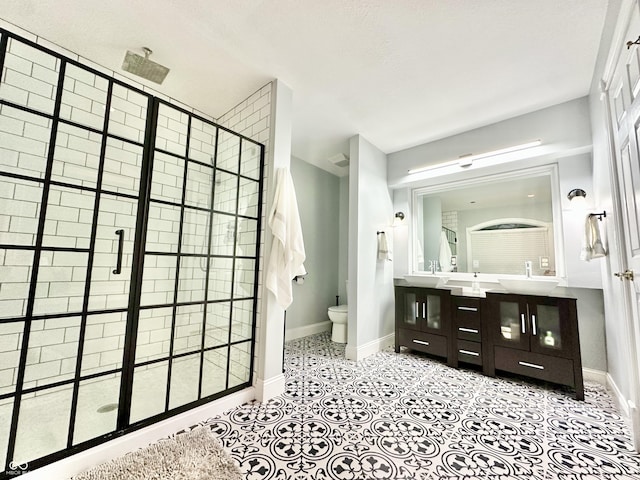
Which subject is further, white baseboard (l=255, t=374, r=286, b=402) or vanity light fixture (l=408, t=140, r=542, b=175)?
vanity light fixture (l=408, t=140, r=542, b=175)

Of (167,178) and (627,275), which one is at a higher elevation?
(167,178)

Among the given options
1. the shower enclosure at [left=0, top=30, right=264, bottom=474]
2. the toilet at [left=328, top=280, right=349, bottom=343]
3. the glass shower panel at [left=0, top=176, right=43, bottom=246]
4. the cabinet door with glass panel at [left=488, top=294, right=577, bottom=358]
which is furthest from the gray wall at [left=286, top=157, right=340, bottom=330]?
the glass shower panel at [left=0, top=176, right=43, bottom=246]

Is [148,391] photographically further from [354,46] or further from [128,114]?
[354,46]

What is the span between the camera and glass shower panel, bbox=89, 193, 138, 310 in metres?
1.53

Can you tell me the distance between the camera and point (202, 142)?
2.00 m

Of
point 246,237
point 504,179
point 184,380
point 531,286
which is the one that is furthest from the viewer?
point 504,179

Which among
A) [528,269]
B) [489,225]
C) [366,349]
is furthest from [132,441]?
[489,225]

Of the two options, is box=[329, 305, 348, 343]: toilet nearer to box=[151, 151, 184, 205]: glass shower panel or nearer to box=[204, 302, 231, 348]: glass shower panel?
box=[204, 302, 231, 348]: glass shower panel

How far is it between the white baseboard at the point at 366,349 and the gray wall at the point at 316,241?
0.97m

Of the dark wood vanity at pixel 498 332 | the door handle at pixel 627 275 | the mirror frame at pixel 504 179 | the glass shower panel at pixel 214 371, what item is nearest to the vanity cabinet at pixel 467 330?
the dark wood vanity at pixel 498 332

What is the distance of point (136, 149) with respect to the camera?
168 centimetres

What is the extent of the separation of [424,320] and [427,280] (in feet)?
1.51

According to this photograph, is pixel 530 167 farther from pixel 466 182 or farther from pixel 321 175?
pixel 321 175

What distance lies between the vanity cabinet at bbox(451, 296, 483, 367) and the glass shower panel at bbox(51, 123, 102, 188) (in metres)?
3.12
